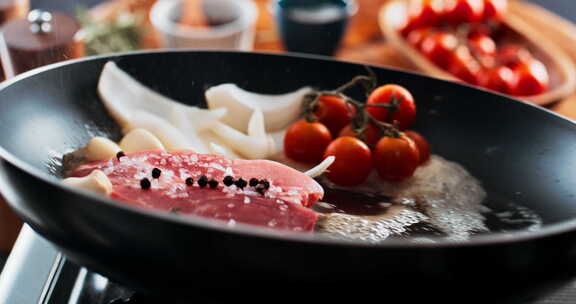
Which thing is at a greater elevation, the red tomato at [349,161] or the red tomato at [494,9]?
the red tomato at [494,9]

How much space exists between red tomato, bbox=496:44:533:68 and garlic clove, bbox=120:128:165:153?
1.10 metres

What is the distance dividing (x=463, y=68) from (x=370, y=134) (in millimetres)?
779

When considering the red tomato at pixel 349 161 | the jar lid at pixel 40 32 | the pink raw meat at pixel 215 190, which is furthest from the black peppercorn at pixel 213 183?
the jar lid at pixel 40 32

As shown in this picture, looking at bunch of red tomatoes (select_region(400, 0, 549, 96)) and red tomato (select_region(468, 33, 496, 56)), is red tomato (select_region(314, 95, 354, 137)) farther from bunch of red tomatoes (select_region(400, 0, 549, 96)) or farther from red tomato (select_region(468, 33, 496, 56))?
red tomato (select_region(468, 33, 496, 56))

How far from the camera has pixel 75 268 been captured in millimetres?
918

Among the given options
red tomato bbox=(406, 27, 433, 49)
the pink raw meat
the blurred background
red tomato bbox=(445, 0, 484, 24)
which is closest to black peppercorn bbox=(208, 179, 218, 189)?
the pink raw meat

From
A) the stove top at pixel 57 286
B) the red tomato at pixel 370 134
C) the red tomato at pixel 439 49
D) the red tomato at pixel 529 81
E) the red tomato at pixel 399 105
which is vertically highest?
the red tomato at pixel 439 49

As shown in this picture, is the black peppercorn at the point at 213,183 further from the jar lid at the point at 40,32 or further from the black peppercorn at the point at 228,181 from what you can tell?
the jar lid at the point at 40,32

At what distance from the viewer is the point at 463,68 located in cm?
182

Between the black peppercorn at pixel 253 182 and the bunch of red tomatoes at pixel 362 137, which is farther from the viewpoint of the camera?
the bunch of red tomatoes at pixel 362 137

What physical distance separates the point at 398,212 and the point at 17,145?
49 centimetres

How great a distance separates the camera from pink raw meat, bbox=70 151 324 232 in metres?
0.81

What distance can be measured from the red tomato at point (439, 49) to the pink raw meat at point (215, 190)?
99 centimetres

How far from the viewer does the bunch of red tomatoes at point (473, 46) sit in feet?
5.74
